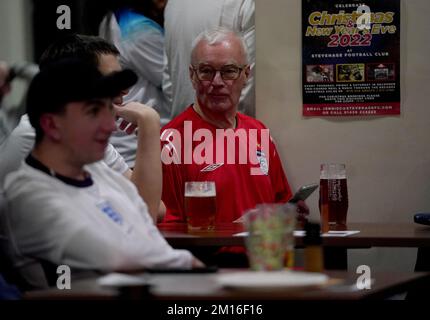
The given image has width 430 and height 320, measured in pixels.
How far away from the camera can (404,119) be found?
337 cm

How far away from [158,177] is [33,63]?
580mm

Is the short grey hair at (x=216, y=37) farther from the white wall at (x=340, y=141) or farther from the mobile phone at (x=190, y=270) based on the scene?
the mobile phone at (x=190, y=270)

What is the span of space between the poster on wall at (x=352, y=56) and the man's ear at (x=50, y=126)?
1.89m

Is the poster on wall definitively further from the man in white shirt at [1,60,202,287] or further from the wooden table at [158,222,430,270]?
the man in white shirt at [1,60,202,287]

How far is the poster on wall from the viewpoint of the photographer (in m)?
3.35

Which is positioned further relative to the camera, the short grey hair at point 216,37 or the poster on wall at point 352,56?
the poster on wall at point 352,56

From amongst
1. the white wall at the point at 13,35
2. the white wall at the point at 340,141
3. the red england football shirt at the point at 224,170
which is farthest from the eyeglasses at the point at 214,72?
the white wall at the point at 13,35

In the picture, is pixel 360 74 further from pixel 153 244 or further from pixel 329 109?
pixel 153 244

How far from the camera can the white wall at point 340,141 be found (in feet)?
11.1

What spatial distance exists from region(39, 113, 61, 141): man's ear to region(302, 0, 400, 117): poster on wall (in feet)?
6.21

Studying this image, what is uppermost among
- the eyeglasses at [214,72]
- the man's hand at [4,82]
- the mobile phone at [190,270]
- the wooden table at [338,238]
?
the eyeglasses at [214,72]

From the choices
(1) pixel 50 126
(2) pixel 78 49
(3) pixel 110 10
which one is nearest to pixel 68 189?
(1) pixel 50 126

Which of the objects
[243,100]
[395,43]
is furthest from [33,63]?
[395,43]

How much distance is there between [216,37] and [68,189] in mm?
1651
